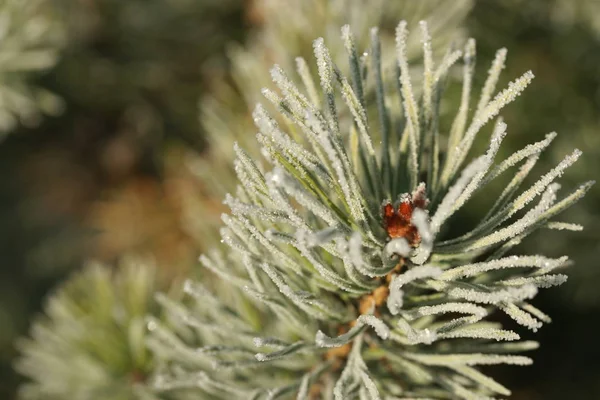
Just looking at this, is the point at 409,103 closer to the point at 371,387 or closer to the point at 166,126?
the point at 371,387

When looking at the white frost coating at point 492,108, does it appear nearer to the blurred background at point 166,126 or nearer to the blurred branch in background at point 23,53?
the blurred background at point 166,126

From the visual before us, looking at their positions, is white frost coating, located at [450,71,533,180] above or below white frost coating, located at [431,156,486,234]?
above

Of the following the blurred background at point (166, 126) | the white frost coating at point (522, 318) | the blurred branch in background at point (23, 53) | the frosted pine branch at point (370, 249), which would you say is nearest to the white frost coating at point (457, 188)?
the frosted pine branch at point (370, 249)

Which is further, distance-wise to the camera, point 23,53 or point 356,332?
point 23,53

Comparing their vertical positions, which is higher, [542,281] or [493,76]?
[493,76]

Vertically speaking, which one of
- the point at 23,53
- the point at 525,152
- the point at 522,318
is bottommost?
the point at 522,318

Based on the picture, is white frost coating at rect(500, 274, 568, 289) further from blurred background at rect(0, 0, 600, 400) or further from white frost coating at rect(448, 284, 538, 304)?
blurred background at rect(0, 0, 600, 400)

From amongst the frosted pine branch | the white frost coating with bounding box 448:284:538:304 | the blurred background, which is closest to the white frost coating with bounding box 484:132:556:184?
the frosted pine branch

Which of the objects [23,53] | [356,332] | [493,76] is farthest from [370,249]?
[23,53]

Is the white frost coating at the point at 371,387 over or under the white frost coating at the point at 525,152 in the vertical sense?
under

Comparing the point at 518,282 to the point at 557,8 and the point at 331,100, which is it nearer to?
the point at 331,100
